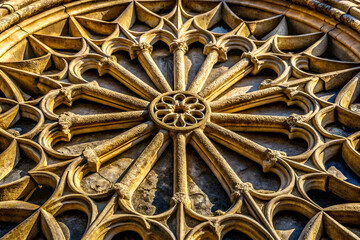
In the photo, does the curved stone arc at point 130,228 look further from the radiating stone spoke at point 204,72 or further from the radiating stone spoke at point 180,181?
the radiating stone spoke at point 204,72

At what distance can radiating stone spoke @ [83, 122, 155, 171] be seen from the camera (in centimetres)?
729

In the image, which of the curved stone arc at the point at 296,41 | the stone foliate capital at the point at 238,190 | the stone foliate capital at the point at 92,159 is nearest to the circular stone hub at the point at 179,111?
the stone foliate capital at the point at 92,159

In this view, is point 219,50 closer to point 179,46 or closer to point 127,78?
point 179,46

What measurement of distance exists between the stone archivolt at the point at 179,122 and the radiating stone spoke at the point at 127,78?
0.09 feet

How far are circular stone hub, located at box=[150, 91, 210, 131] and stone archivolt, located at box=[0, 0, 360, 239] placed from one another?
0.08 ft

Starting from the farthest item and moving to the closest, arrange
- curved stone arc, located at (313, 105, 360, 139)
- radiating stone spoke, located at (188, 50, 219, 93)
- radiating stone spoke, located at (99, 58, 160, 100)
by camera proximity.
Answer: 1. radiating stone spoke, located at (188, 50, 219, 93)
2. radiating stone spoke, located at (99, 58, 160, 100)
3. curved stone arc, located at (313, 105, 360, 139)

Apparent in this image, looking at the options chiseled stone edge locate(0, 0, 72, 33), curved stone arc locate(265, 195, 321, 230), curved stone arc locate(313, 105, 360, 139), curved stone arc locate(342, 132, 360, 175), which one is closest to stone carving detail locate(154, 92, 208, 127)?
curved stone arc locate(313, 105, 360, 139)

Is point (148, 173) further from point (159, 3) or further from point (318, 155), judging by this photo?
point (159, 3)

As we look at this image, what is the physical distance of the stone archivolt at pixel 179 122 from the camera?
6.54 meters

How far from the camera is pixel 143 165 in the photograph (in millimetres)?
7242

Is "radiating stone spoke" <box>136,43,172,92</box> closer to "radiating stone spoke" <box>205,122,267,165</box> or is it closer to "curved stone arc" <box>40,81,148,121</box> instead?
"curved stone arc" <box>40,81,148,121</box>

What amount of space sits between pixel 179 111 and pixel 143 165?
1402 mm

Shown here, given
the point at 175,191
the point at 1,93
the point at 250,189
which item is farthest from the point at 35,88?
the point at 250,189

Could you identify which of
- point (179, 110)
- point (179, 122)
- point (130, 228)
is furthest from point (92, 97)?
point (130, 228)
